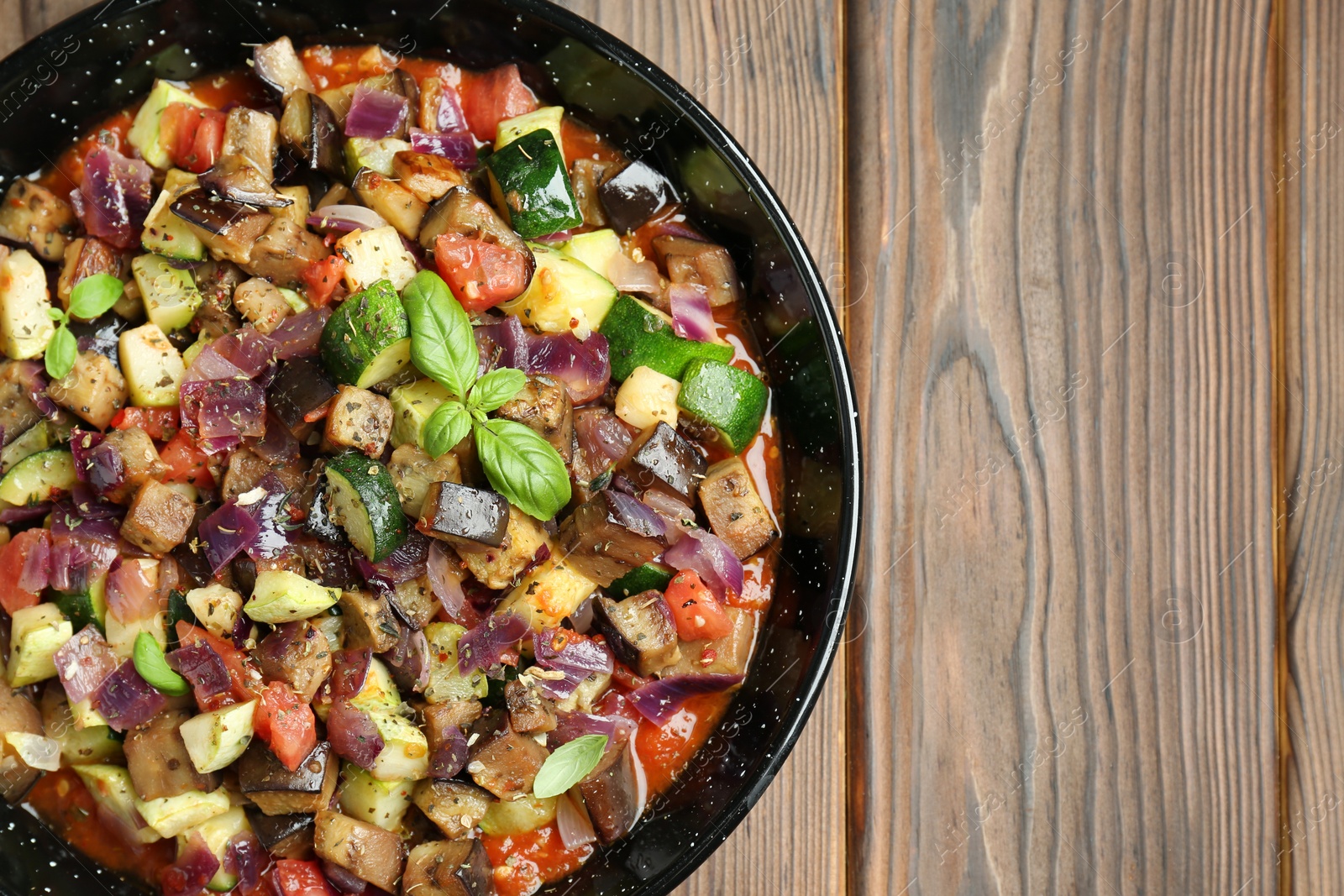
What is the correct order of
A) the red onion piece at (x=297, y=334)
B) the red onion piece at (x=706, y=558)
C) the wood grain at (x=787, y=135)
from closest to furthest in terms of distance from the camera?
the red onion piece at (x=297, y=334) < the red onion piece at (x=706, y=558) < the wood grain at (x=787, y=135)

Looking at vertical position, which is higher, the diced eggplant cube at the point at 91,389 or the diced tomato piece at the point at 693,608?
the diced eggplant cube at the point at 91,389

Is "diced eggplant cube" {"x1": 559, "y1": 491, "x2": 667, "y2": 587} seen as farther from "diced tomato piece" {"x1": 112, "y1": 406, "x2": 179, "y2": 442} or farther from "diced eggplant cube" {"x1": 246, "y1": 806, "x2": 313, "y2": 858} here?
"diced tomato piece" {"x1": 112, "y1": 406, "x2": 179, "y2": 442}

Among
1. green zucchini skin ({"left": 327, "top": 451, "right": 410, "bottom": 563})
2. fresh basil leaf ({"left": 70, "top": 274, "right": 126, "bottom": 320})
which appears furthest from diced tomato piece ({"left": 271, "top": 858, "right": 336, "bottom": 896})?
fresh basil leaf ({"left": 70, "top": 274, "right": 126, "bottom": 320})

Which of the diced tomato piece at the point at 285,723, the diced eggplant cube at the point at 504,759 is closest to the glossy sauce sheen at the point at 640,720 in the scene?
the diced eggplant cube at the point at 504,759

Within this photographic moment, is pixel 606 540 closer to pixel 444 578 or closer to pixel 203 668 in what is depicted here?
pixel 444 578

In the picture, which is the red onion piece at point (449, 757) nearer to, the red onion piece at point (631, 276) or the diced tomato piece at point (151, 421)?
the diced tomato piece at point (151, 421)

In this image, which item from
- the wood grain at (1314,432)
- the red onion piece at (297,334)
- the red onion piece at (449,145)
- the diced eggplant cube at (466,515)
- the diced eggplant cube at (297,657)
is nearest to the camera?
the diced eggplant cube at (466,515)
